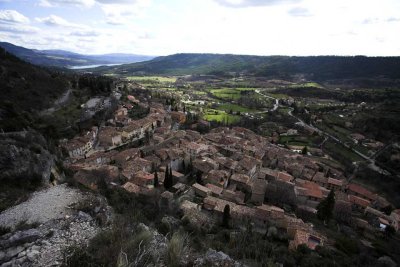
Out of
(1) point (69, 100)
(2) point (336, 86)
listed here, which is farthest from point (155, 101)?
(2) point (336, 86)

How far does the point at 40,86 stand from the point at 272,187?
42.6 metres

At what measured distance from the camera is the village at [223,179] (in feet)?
82.4

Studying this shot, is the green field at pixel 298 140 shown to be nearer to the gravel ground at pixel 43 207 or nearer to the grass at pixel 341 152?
the grass at pixel 341 152

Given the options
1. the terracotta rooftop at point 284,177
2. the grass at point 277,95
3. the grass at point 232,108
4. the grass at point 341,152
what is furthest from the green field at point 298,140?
the grass at point 277,95

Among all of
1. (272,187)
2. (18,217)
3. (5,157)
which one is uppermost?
(5,157)

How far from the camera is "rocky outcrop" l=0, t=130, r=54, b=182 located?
16.0 m

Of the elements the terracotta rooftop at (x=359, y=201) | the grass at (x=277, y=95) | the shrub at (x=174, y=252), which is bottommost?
the terracotta rooftop at (x=359, y=201)

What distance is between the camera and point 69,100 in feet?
166

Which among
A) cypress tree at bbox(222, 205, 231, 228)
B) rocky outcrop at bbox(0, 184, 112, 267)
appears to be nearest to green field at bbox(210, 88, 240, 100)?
cypress tree at bbox(222, 205, 231, 228)

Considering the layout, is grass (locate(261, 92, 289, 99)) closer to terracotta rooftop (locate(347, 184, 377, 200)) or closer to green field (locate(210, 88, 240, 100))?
green field (locate(210, 88, 240, 100))

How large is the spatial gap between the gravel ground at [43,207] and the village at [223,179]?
7819 millimetres

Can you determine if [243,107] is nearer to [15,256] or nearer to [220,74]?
[15,256]

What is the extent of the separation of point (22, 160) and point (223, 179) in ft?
69.7

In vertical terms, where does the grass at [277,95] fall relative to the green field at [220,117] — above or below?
above
